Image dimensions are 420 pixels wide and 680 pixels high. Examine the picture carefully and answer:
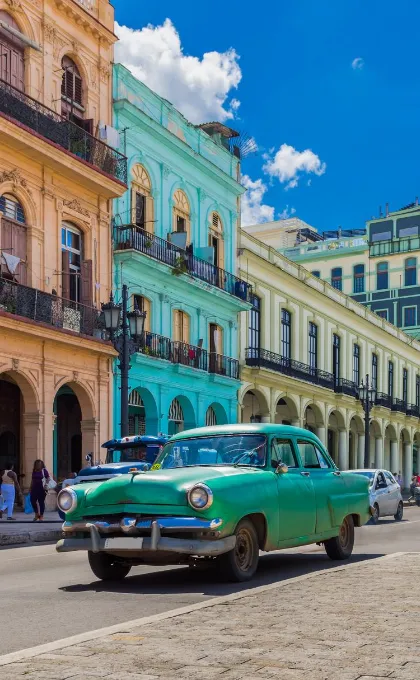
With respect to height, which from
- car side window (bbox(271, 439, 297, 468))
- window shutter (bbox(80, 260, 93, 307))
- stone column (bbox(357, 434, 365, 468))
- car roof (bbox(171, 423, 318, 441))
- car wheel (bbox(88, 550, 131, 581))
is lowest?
stone column (bbox(357, 434, 365, 468))

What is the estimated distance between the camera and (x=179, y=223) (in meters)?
33.8

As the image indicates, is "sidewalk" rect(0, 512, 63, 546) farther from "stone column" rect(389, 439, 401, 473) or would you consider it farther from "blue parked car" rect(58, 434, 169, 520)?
"stone column" rect(389, 439, 401, 473)

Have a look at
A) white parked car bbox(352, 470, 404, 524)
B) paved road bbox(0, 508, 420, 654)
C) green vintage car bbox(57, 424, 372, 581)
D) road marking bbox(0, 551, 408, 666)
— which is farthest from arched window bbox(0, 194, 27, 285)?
road marking bbox(0, 551, 408, 666)

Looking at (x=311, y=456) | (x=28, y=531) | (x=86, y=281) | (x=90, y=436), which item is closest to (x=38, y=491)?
(x=28, y=531)

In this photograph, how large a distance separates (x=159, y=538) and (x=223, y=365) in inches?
1048

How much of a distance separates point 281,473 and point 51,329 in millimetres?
14969

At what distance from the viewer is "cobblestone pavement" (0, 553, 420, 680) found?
16.7 ft

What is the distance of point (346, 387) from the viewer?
4919cm

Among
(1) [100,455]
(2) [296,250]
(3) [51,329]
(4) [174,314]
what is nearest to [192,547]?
(3) [51,329]

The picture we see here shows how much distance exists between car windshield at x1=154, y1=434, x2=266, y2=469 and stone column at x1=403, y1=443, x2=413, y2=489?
51784 mm

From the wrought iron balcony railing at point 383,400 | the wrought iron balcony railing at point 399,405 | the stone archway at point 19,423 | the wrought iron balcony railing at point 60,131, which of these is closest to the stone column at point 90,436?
the stone archway at point 19,423

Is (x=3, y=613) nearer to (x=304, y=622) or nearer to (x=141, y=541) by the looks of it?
(x=141, y=541)

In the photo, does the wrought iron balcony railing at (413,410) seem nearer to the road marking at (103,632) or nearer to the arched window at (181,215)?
the arched window at (181,215)

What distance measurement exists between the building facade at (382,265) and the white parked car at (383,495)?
2043 inches
